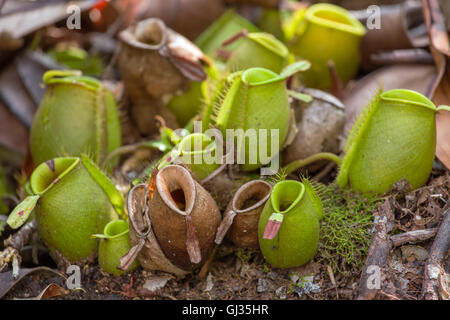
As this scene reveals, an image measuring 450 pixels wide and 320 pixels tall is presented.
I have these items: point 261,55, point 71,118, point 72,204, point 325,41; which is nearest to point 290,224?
point 72,204

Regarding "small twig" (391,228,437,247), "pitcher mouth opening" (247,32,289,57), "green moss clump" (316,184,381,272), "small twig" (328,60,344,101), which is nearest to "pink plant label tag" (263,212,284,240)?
"green moss clump" (316,184,381,272)

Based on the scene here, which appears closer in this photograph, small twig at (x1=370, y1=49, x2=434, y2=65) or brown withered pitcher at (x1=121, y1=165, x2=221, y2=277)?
brown withered pitcher at (x1=121, y1=165, x2=221, y2=277)

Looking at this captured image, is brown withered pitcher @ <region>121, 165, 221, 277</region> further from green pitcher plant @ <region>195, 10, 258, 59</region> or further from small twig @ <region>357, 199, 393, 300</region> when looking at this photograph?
green pitcher plant @ <region>195, 10, 258, 59</region>
